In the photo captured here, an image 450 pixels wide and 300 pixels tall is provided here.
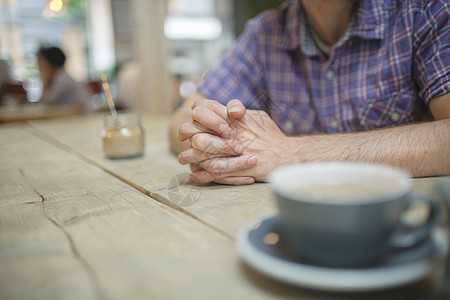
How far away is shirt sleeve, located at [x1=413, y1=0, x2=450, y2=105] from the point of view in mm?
990

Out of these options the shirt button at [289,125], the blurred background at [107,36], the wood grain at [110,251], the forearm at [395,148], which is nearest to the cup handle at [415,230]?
the wood grain at [110,251]

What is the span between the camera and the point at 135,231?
22.8 inches

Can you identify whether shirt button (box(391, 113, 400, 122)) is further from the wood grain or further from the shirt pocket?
the wood grain

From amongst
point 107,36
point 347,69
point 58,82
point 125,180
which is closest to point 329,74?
point 347,69

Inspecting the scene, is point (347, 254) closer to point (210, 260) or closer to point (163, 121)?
point (210, 260)

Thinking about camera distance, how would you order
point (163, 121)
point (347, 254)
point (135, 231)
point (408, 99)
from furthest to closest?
point (163, 121)
point (408, 99)
point (135, 231)
point (347, 254)

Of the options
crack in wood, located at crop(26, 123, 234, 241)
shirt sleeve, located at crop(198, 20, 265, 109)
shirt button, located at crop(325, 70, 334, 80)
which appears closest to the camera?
crack in wood, located at crop(26, 123, 234, 241)

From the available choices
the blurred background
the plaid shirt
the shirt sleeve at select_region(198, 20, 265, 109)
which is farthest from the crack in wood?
the blurred background

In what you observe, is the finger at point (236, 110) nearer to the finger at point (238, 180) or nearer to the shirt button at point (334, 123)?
the finger at point (238, 180)

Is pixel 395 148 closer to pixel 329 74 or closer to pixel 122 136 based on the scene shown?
pixel 329 74

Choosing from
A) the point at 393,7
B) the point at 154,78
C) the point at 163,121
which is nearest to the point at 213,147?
the point at 393,7

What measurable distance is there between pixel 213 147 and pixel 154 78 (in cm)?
328

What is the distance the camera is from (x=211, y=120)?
2.73 feet

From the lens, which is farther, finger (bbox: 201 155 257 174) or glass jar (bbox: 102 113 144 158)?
glass jar (bbox: 102 113 144 158)
